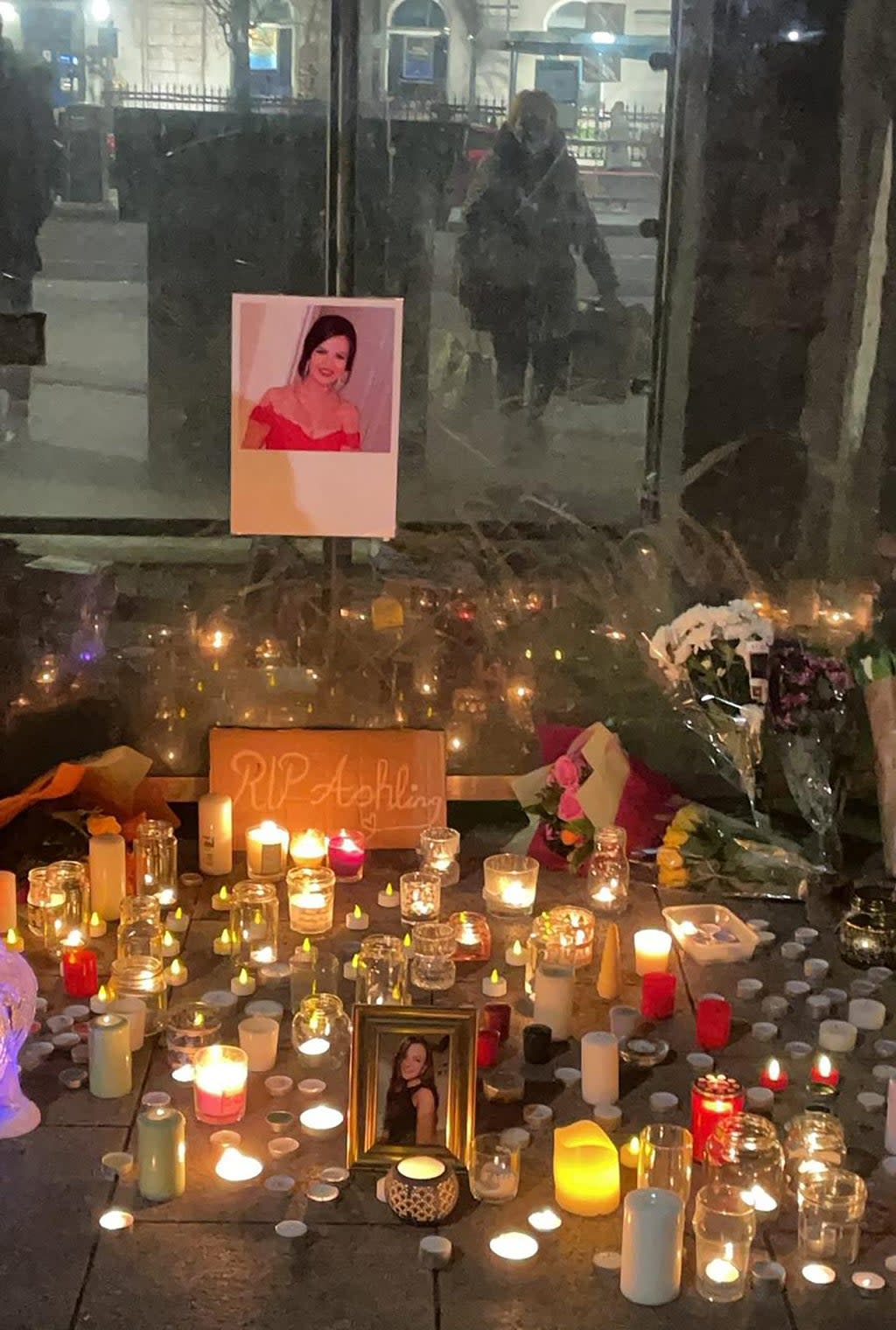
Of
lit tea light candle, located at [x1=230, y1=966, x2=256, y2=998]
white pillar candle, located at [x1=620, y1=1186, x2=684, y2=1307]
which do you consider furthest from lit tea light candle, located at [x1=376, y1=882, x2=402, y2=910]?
white pillar candle, located at [x1=620, y1=1186, x2=684, y2=1307]

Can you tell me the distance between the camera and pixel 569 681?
3.35m

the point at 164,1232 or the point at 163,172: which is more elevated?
the point at 163,172

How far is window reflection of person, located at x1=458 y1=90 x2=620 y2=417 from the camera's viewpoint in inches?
121

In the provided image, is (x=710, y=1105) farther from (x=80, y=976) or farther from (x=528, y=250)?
(x=528, y=250)

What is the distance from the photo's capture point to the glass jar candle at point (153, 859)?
9.70 feet

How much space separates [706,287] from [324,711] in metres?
1.19

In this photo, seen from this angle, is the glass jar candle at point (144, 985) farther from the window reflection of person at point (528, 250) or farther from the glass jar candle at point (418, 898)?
the window reflection of person at point (528, 250)

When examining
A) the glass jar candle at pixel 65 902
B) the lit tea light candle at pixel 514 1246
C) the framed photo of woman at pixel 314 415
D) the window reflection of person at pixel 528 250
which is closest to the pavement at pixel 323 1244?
the lit tea light candle at pixel 514 1246

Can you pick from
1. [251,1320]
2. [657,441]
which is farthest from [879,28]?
[251,1320]

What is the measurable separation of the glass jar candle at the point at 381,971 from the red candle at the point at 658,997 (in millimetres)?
395

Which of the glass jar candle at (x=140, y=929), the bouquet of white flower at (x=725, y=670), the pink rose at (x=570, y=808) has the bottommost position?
the glass jar candle at (x=140, y=929)

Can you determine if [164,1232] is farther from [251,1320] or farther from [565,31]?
[565,31]

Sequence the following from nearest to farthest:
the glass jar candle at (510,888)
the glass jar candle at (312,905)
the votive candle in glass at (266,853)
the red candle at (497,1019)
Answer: the red candle at (497,1019)
the glass jar candle at (312,905)
the glass jar candle at (510,888)
the votive candle in glass at (266,853)

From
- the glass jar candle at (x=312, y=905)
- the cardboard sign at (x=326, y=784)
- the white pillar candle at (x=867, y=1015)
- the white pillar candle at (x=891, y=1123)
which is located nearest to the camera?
the white pillar candle at (x=891, y=1123)
